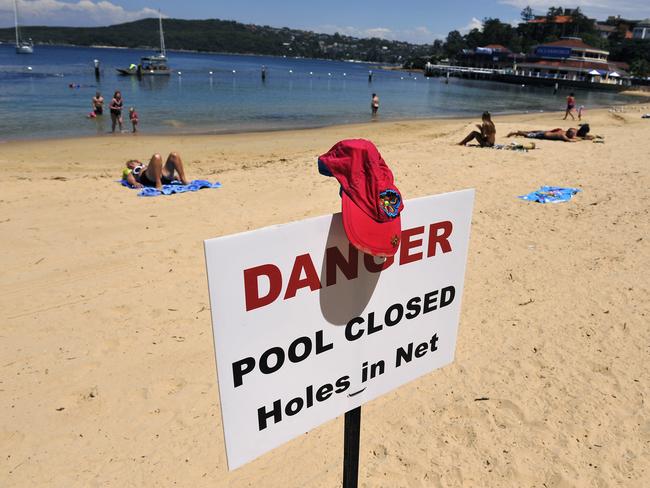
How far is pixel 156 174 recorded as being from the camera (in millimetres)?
8883

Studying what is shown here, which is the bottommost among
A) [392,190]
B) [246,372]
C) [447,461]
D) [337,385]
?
[447,461]

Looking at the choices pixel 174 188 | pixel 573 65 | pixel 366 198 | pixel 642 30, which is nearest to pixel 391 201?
pixel 366 198

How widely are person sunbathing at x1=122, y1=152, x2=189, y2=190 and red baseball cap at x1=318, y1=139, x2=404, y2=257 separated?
Result: 8.03 metres

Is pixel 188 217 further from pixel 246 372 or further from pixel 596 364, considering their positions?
pixel 246 372

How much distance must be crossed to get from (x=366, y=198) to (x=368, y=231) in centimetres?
11

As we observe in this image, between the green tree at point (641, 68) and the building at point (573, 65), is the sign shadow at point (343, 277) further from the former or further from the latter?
the green tree at point (641, 68)

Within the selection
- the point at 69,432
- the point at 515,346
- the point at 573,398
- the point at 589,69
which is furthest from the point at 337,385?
the point at 589,69

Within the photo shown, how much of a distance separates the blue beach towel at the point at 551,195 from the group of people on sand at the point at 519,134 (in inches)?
183

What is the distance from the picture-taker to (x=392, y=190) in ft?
4.71

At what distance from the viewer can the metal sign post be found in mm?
1697

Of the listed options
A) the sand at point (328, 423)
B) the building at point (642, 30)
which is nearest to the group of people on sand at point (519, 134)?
the sand at point (328, 423)

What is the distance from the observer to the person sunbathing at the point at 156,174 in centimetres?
891

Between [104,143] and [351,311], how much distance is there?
17.5 metres

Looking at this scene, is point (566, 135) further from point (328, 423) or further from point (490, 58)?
point (490, 58)
